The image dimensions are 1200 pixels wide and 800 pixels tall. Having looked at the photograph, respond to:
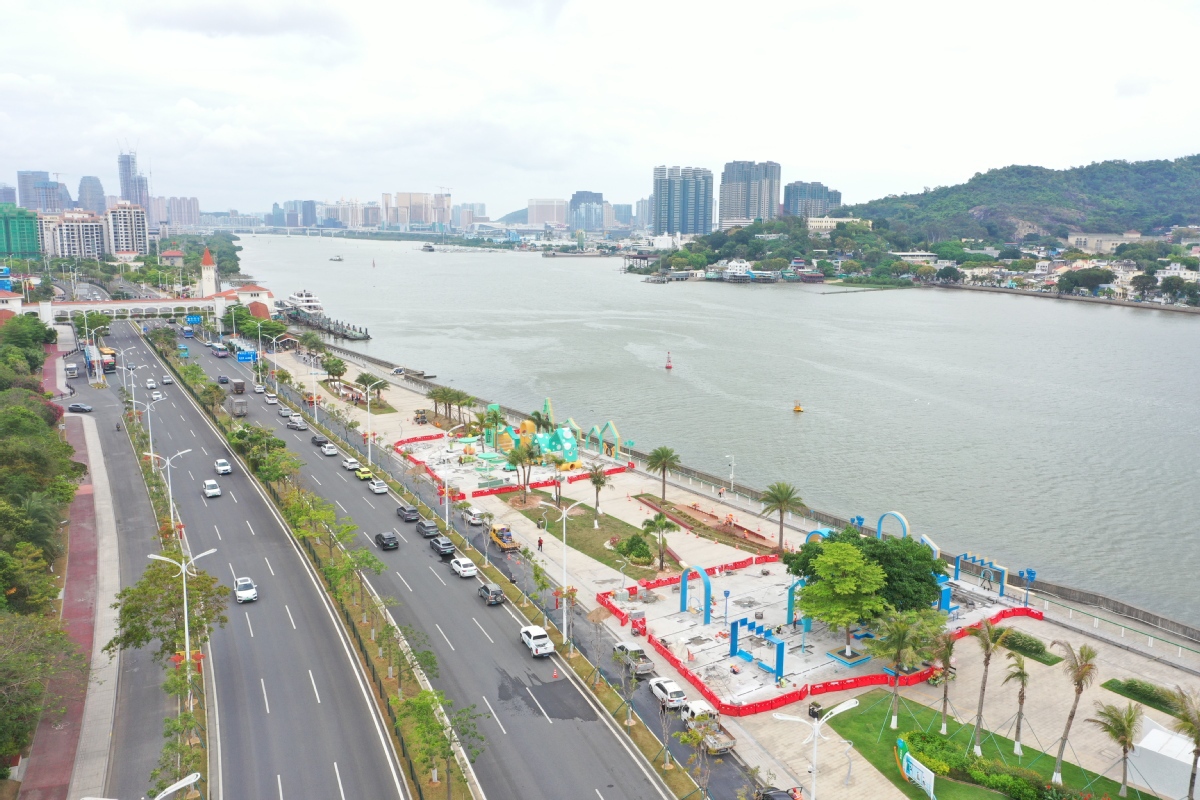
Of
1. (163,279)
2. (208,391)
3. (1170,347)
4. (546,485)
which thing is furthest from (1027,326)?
(163,279)

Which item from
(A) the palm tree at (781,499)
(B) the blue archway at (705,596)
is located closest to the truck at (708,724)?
(B) the blue archway at (705,596)

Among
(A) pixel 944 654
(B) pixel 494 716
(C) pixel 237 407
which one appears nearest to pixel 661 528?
(B) pixel 494 716

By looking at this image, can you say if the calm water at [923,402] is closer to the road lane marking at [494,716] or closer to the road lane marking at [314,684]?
the road lane marking at [494,716]

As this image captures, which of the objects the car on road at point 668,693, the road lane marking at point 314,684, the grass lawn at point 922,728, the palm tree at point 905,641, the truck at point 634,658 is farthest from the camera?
the truck at point 634,658

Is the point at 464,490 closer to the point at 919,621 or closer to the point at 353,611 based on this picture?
the point at 353,611

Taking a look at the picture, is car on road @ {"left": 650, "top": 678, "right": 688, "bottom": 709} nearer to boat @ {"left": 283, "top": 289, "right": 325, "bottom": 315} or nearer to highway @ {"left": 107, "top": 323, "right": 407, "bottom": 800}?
highway @ {"left": 107, "top": 323, "right": 407, "bottom": 800}

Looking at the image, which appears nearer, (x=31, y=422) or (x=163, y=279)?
(x=31, y=422)

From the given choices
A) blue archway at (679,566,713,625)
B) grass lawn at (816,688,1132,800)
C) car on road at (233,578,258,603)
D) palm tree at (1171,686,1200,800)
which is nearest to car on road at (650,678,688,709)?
grass lawn at (816,688,1132,800)

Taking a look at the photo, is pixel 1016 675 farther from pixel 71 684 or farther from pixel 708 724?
pixel 71 684
